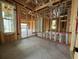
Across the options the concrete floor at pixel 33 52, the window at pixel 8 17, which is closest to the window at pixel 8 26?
the window at pixel 8 17

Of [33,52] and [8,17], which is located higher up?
[8,17]

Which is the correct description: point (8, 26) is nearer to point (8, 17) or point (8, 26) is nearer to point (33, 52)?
point (8, 17)

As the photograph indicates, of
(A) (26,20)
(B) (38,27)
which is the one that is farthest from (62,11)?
(A) (26,20)

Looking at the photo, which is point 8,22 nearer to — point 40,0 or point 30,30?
point 40,0

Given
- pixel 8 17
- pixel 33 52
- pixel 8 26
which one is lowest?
pixel 33 52

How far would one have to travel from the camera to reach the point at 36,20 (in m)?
10.5

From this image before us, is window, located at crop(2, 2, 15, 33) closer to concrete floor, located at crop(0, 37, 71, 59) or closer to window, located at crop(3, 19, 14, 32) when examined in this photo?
window, located at crop(3, 19, 14, 32)

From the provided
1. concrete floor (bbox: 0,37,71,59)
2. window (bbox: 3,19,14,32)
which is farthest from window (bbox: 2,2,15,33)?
concrete floor (bbox: 0,37,71,59)

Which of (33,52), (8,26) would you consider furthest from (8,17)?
(33,52)

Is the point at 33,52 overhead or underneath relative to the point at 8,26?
underneath

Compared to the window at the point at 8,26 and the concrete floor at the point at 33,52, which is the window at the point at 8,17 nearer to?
the window at the point at 8,26

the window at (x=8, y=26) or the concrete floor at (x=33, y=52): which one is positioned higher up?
the window at (x=8, y=26)

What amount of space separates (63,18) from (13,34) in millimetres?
4193

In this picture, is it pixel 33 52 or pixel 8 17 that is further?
pixel 8 17
